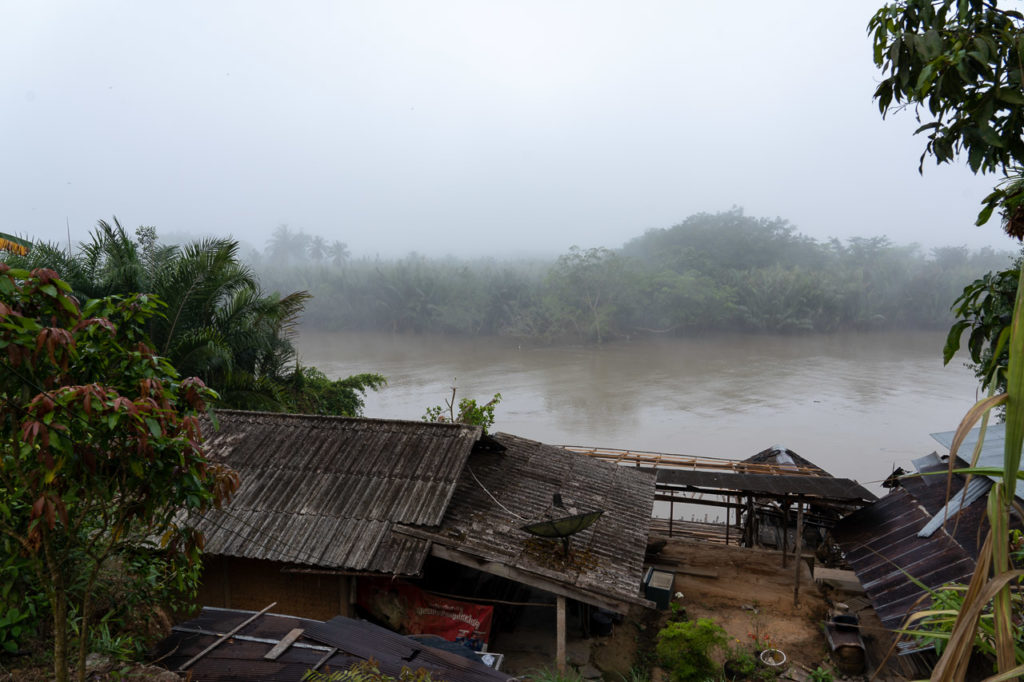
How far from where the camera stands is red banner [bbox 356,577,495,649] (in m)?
7.75

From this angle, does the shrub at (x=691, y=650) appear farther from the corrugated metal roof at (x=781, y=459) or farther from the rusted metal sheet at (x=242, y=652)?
the corrugated metal roof at (x=781, y=459)

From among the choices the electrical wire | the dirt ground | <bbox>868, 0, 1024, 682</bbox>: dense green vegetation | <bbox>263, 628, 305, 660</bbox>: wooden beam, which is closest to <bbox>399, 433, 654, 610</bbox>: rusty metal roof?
the electrical wire

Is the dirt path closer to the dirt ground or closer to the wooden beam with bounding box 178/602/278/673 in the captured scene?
the dirt ground

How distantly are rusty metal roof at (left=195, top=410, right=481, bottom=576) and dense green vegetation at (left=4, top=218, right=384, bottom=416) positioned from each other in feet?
7.90

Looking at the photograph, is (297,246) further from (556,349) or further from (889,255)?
(889,255)

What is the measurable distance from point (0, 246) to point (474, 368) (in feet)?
85.6

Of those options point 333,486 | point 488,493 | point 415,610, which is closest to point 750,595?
point 488,493

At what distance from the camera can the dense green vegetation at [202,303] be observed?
11.1 meters

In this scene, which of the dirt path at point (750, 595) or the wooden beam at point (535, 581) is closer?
the wooden beam at point (535, 581)

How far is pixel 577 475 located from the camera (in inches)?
395

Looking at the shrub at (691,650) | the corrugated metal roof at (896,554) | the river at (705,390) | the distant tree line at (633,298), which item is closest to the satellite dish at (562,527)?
the shrub at (691,650)

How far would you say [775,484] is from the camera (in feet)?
34.3

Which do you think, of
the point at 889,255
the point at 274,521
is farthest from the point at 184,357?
the point at 889,255

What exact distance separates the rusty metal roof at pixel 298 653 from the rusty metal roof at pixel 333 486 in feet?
6.37
